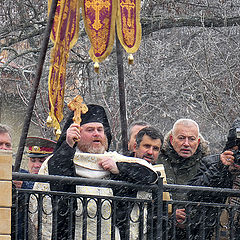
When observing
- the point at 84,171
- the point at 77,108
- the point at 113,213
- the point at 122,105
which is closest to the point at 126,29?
the point at 122,105

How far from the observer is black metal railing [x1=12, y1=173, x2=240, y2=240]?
5359 millimetres

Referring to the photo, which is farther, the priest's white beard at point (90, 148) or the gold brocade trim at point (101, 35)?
the gold brocade trim at point (101, 35)

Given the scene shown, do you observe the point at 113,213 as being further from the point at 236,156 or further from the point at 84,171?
the point at 236,156

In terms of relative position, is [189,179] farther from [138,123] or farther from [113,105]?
[113,105]

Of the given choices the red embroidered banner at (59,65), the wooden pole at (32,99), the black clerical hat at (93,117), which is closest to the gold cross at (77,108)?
Result: the black clerical hat at (93,117)

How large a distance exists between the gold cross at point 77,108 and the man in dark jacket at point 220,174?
1.09m

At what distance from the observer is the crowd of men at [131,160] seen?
562cm

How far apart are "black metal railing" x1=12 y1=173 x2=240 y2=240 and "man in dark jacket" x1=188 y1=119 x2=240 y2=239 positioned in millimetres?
21

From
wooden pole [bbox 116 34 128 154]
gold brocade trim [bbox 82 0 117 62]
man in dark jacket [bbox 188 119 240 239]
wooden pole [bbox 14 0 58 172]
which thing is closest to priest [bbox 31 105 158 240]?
wooden pole [bbox 14 0 58 172]

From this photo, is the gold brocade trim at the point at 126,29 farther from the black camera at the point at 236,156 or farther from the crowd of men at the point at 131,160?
the black camera at the point at 236,156

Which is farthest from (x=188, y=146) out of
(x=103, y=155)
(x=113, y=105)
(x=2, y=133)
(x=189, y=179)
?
(x=113, y=105)

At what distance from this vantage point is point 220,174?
242 inches

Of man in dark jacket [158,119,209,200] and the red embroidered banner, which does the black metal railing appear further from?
the red embroidered banner

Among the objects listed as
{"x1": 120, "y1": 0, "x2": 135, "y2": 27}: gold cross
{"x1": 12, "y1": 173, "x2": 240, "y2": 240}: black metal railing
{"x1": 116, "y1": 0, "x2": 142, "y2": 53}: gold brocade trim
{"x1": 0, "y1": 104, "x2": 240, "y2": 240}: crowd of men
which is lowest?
{"x1": 12, "y1": 173, "x2": 240, "y2": 240}: black metal railing
